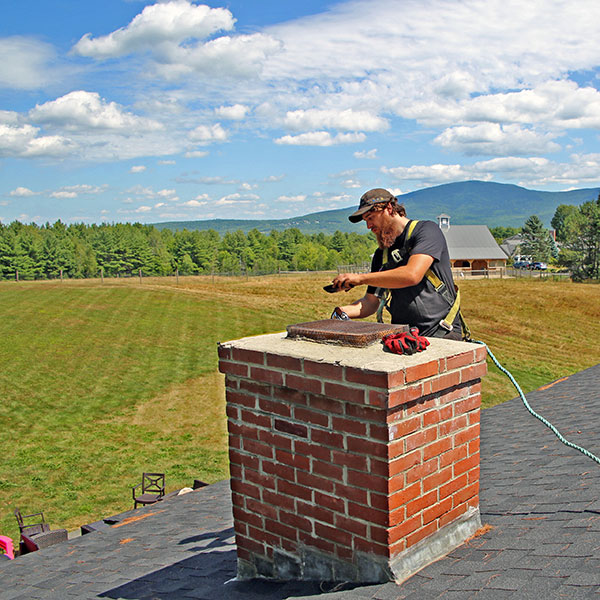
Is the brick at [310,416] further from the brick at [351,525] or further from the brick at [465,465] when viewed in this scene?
the brick at [465,465]

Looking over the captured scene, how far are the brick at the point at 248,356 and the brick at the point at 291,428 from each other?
1.07 ft

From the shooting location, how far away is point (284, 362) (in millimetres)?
2805

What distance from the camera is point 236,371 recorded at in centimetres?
308

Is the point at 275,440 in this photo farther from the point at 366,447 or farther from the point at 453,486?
the point at 453,486

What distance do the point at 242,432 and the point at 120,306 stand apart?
3628cm

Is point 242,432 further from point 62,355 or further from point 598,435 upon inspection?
point 62,355

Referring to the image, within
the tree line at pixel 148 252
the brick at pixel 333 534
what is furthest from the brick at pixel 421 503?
the tree line at pixel 148 252

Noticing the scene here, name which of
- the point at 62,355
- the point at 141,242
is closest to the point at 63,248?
the point at 141,242

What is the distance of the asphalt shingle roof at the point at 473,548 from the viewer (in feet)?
8.30

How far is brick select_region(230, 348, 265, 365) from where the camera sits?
115 inches

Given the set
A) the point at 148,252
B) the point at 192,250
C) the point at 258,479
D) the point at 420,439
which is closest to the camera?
the point at 420,439

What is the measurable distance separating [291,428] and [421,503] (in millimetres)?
724

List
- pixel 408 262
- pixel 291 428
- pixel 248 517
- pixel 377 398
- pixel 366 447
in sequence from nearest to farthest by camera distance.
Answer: pixel 377 398, pixel 366 447, pixel 291 428, pixel 248 517, pixel 408 262

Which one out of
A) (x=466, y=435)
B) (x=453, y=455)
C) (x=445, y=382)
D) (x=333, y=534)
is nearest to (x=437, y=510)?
(x=453, y=455)
